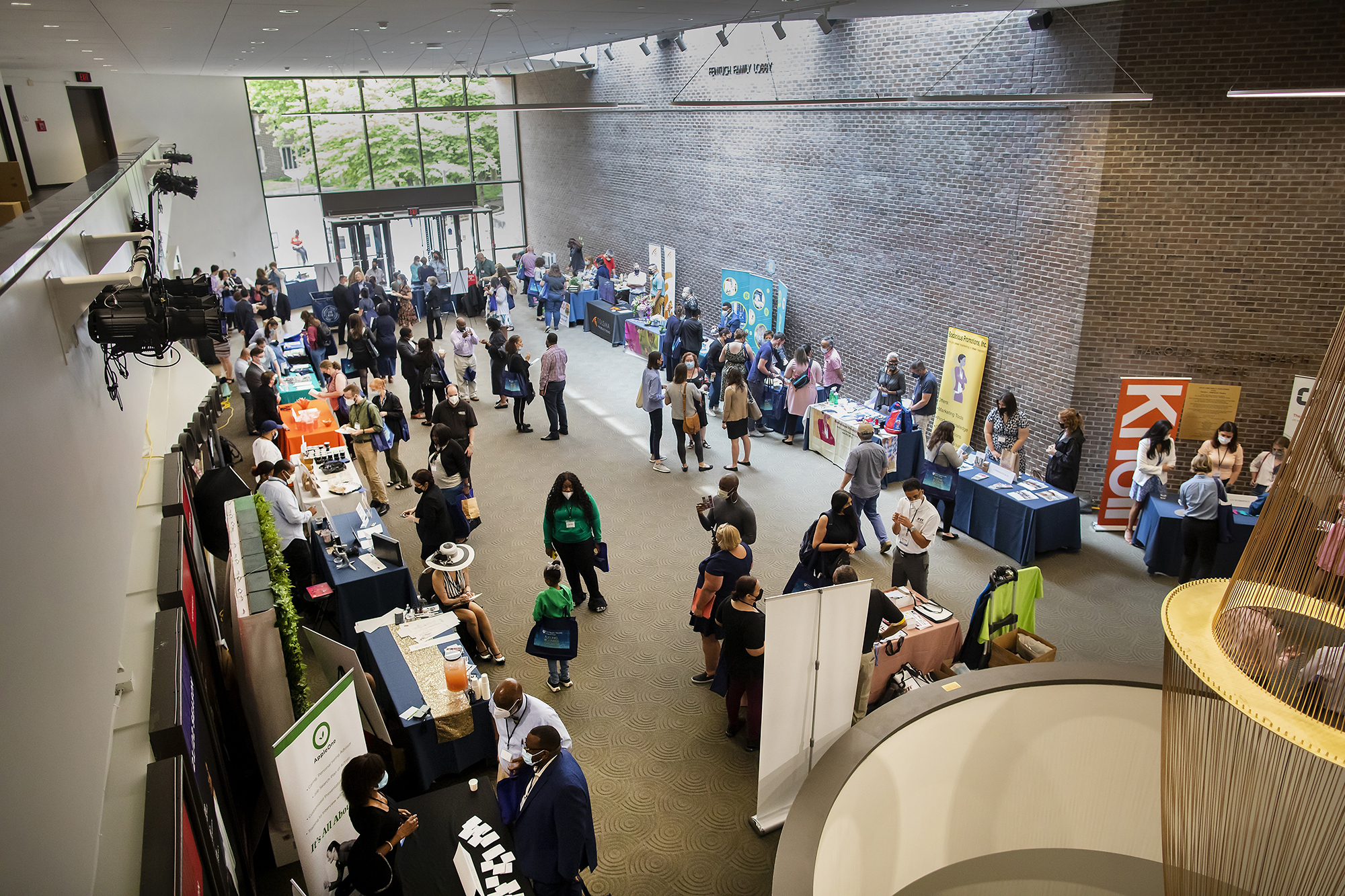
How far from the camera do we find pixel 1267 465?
25.5 ft

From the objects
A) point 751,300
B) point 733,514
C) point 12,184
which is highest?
point 12,184

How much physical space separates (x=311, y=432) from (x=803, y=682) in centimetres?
664

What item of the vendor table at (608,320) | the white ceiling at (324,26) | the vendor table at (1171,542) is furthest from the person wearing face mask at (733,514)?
the vendor table at (608,320)

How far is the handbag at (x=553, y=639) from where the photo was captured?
5.89 m

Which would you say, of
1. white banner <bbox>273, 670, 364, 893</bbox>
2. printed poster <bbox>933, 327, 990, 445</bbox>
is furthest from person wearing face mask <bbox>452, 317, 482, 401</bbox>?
white banner <bbox>273, 670, 364, 893</bbox>

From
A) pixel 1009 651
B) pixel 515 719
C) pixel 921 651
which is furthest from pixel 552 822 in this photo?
pixel 1009 651

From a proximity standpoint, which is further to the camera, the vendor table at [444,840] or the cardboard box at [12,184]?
the cardboard box at [12,184]

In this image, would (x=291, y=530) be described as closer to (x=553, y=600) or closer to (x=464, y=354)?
(x=553, y=600)

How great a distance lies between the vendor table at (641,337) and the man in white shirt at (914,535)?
7.70 metres

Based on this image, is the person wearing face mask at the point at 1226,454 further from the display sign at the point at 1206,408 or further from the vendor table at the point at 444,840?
the vendor table at the point at 444,840

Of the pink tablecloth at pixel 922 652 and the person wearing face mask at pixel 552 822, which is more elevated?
the person wearing face mask at pixel 552 822

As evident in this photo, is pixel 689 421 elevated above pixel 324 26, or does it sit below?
below

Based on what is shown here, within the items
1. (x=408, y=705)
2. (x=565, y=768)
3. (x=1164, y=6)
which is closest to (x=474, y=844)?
(x=565, y=768)

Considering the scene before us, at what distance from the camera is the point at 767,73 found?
493 inches
